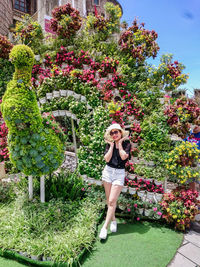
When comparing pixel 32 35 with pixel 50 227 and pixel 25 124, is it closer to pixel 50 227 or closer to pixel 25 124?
pixel 25 124

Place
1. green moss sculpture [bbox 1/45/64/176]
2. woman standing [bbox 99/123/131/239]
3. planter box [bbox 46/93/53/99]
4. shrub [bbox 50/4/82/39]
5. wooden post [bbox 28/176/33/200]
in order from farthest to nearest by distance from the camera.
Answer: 1. shrub [bbox 50/4/82/39]
2. planter box [bbox 46/93/53/99]
3. wooden post [bbox 28/176/33/200]
4. woman standing [bbox 99/123/131/239]
5. green moss sculpture [bbox 1/45/64/176]

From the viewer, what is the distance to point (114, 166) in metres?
3.54

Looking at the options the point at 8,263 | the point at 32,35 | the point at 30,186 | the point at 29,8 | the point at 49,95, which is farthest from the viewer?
the point at 29,8

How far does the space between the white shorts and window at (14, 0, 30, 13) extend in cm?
1555

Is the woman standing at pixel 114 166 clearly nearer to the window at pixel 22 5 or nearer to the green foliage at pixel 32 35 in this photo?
the green foliage at pixel 32 35

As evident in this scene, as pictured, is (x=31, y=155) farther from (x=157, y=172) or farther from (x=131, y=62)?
(x=131, y=62)

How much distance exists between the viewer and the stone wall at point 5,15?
1120 cm

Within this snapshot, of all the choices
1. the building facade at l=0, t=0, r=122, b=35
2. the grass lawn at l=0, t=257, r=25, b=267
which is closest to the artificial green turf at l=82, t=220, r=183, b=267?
the grass lawn at l=0, t=257, r=25, b=267

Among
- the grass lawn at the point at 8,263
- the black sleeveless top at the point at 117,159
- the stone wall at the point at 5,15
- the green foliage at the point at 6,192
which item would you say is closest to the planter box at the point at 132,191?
the black sleeveless top at the point at 117,159

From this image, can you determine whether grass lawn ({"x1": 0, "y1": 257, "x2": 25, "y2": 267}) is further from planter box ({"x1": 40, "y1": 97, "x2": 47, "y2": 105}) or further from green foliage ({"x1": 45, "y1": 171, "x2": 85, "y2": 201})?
planter box ({"x1": 40, "y1": 97, "x2": 47, "y2": 105})

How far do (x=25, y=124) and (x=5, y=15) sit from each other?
11946 mm

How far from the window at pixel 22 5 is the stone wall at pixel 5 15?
1.39 m

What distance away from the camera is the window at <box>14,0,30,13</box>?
1381 cm

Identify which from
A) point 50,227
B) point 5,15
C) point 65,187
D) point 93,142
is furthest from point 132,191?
point 5,15
